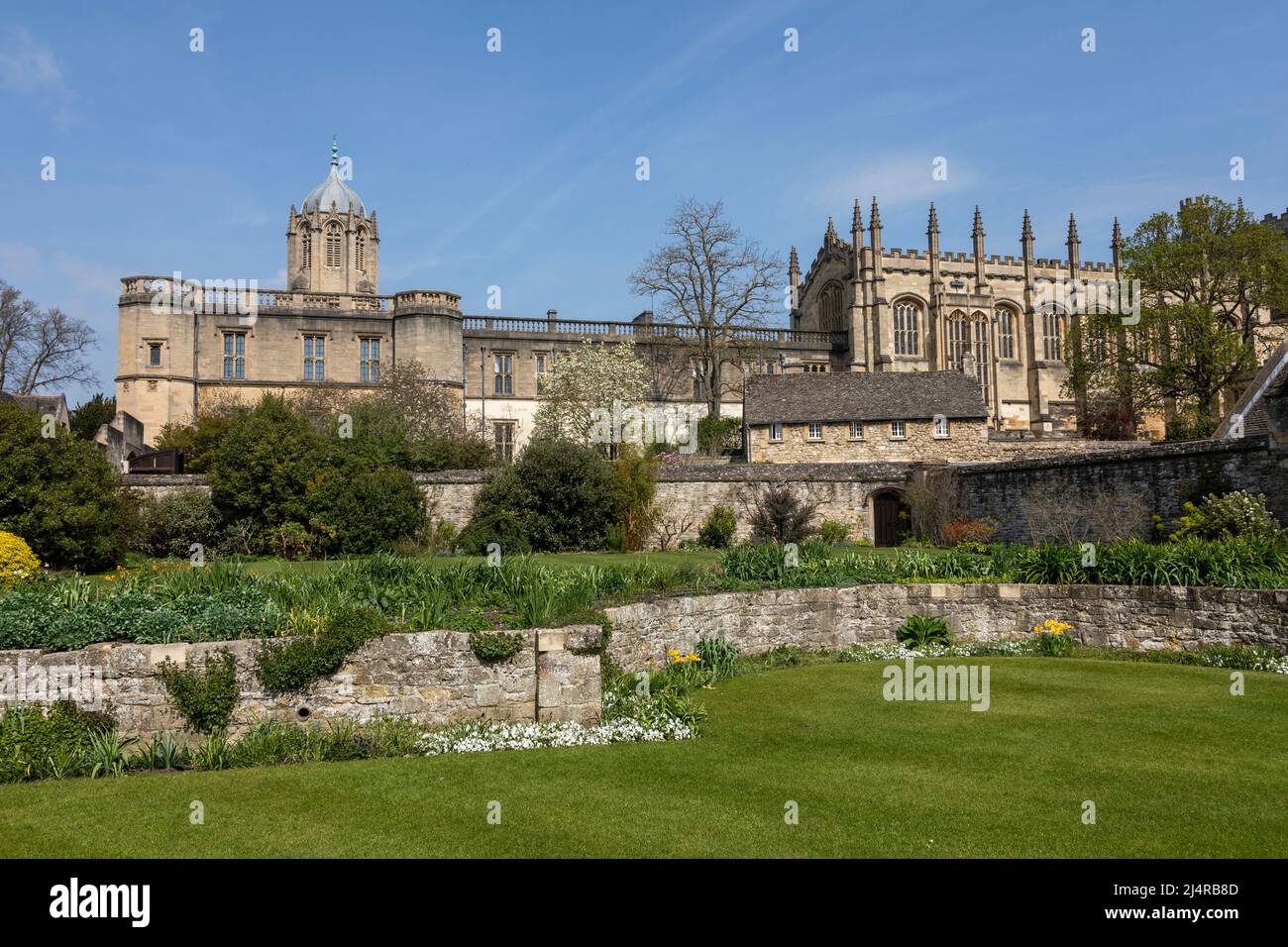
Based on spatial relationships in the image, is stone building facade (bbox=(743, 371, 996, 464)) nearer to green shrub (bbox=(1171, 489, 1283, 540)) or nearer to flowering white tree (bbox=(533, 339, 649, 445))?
flowering white tree (bbox=(533, 339, 649, 445))

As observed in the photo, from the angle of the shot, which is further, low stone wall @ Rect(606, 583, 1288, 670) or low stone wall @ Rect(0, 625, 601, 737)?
low stone wall @ Rect(606, 583, 1288, 670)

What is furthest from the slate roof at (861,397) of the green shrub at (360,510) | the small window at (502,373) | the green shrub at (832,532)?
the green shrub at (360,510)

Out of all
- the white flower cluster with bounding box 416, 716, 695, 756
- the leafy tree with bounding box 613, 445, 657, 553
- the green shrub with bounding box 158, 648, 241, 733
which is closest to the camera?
the green shrub with bounding box 158, 648, 241, 733

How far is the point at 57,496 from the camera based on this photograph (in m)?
19.9

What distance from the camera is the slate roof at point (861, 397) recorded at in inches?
1388

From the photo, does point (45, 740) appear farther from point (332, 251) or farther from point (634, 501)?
point (332, 251)

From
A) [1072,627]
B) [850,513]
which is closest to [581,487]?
[850,513]

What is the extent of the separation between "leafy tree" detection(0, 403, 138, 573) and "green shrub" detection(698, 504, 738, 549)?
15.3 metres

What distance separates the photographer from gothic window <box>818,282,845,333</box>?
5675cm

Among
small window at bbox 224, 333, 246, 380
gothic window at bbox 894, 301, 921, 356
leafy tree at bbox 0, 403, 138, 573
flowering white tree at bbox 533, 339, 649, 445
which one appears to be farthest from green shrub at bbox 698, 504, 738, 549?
gothic window at bbox 894, 301, 921, 356

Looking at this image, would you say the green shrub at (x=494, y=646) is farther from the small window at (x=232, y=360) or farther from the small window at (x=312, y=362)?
the small window at (x=232, y=360)

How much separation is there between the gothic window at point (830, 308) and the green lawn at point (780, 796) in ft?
158

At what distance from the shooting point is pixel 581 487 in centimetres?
2670

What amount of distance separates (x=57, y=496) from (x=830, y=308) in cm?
4601
